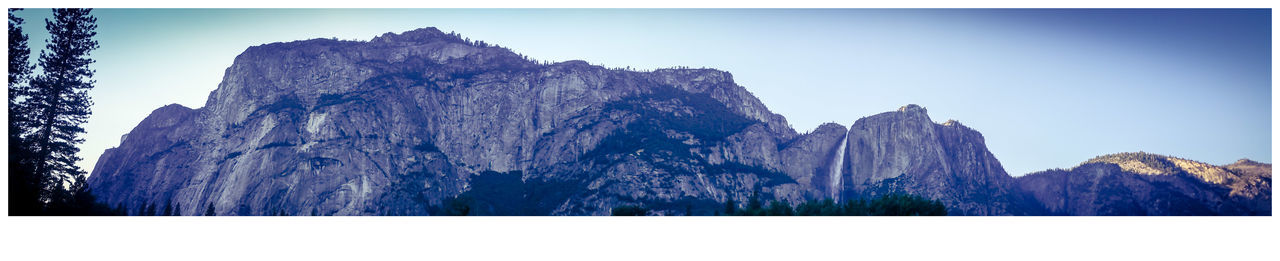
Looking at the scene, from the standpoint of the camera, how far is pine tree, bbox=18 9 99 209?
90062 mm

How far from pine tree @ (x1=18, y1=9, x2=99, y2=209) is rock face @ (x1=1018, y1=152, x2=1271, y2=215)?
549 ft

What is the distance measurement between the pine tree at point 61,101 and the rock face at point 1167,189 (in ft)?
549

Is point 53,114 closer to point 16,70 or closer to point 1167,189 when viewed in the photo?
point 16,70

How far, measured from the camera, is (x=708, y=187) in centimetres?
19600

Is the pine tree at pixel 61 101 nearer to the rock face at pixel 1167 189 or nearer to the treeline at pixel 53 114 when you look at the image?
the treeline at pixel 53 114

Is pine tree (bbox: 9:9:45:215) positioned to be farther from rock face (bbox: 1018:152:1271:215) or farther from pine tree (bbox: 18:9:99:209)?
rock face (bbox: 1018:152:1271:215)

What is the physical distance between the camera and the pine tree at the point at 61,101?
9006 cm

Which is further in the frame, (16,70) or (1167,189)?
(1167,189)

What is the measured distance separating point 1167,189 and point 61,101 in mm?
189983

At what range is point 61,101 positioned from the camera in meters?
92.9

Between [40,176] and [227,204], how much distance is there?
317 feet

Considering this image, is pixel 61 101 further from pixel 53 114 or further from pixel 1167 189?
pixel 1167 189

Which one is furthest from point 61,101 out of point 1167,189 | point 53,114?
point 1167,189

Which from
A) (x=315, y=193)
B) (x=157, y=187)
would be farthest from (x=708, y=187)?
(x=157, y=187)
